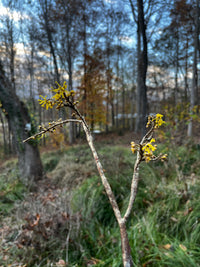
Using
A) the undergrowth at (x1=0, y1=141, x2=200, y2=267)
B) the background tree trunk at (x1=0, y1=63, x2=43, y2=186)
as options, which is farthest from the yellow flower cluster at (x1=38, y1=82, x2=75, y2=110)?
the background tree trunk at (x1=0, y1=63, x2=43, y2=186)

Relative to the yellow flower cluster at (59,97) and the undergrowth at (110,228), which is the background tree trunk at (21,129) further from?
the yellow flower cluster at (59,97)

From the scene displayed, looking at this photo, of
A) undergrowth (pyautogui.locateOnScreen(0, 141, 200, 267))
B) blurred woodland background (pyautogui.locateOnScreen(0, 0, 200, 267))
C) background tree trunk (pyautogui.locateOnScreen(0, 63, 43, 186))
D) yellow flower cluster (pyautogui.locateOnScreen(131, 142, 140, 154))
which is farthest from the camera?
background tree trunk (pyautogui.locateOnScreen(0, 63, 43, 186))

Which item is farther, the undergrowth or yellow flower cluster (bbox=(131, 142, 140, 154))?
the undergrowth

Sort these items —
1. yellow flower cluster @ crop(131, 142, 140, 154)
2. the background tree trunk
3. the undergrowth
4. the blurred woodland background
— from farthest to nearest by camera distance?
the background tree trunk → the undergrowth → the blurred woodland background → yellow flower cluster @ crop(131, 142, 140, 154)

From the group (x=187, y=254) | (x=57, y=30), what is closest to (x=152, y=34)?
(x=57, y=30)

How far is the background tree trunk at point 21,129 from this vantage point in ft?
11.0

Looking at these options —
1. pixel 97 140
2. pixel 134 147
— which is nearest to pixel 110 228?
pixel 97 140

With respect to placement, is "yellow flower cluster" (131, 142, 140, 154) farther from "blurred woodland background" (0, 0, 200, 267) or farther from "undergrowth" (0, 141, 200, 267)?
"undergrowth" (0, 141, 200, 267)

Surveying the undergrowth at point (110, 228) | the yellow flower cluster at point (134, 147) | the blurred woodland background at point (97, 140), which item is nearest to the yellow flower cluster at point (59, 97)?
the blurred woodland background at point (97, 140)

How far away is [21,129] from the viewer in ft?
11.6

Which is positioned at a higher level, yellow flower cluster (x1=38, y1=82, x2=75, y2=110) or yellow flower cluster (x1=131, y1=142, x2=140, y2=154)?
yellow flower cluster (x1=38, y1=82, x2=75, y2=110)

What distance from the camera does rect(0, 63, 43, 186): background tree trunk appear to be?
11.0 feet

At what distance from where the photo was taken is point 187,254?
139 centimetres

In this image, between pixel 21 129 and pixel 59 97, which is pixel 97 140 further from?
pixel 21 129
